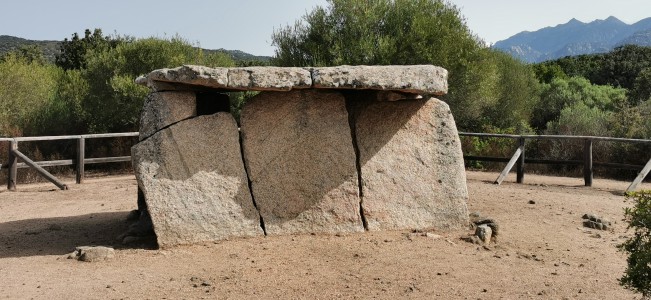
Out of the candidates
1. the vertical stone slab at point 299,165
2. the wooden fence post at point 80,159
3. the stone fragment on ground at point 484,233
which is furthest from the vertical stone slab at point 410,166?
the wooden fence post at point 80,159

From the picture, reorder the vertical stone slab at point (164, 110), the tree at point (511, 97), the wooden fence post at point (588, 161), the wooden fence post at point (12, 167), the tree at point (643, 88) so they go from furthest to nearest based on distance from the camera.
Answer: the tree at point (643, 88), the tree at point (511, 97), the wooden fence post at point (588, 161), the wooden fence post at point (12, 167), the vertical stone slab at point (164, 110)

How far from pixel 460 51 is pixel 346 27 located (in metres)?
3.14

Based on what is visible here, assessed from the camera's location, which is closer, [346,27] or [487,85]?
[346,27]

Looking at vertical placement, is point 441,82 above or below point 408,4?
below

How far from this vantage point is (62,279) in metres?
5.77

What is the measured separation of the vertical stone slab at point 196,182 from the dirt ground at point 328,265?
21 cm

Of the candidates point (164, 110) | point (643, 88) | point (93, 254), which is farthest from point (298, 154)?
point (643, 88)

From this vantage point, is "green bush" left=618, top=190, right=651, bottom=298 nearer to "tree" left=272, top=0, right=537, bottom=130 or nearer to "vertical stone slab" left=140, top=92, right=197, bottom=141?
"vertical stone slab" left=140, top=92, right=197, bottom=141

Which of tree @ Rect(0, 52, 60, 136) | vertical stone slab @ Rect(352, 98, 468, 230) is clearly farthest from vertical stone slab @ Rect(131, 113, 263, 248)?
tree @ Rect(0, 52, 60, 136)

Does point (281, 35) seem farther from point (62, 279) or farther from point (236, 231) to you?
point (62, 279)

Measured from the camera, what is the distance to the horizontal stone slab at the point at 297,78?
22.0 ft

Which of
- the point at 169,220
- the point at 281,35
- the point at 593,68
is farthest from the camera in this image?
the point at 593,68

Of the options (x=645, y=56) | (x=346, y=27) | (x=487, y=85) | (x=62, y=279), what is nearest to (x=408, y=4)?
(x=346, y=27)

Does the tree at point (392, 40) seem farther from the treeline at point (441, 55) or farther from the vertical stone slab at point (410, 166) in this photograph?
the vertical stone slab at point (410, 166)
